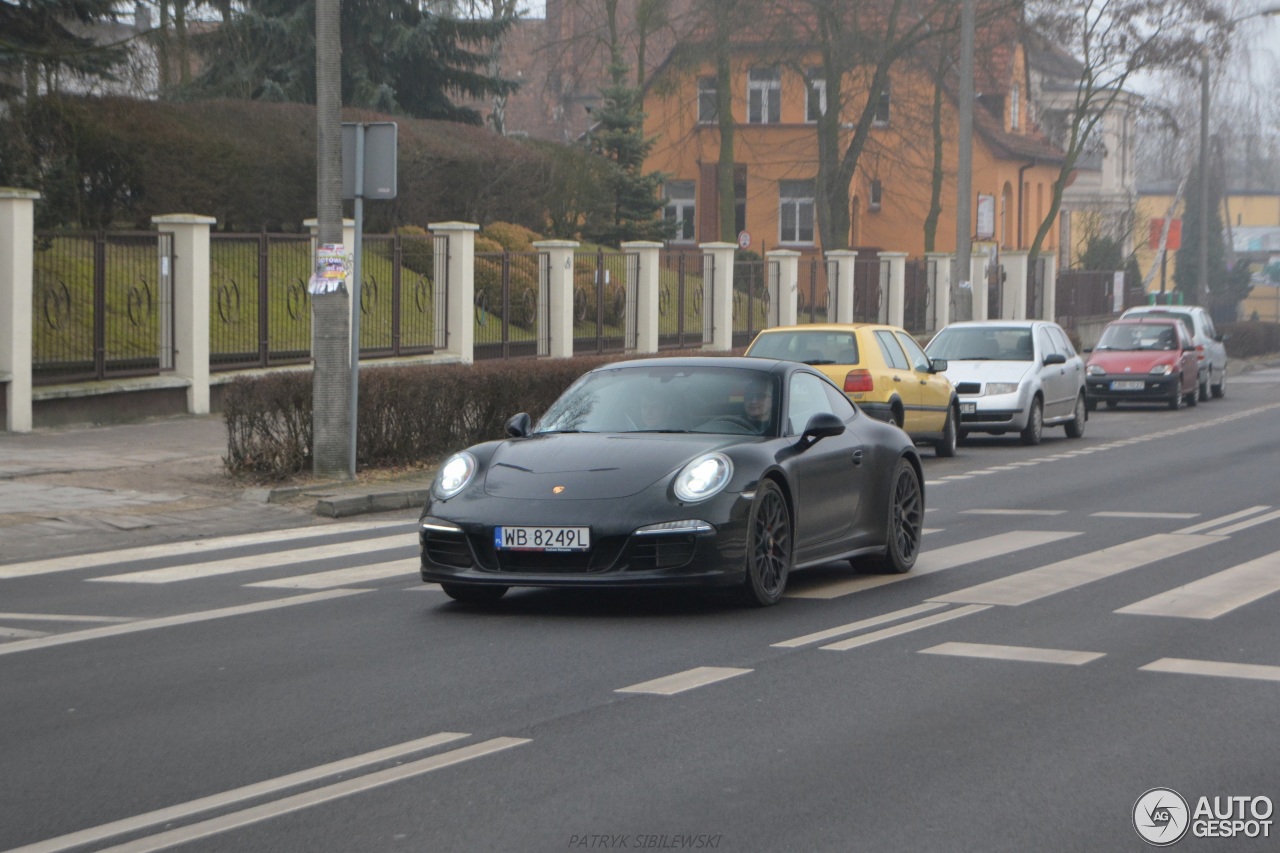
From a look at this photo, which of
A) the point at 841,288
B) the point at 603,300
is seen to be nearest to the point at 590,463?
the point at 603,300

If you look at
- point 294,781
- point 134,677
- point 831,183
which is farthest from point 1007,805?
point 831,183

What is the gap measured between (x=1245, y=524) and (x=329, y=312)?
8034mm

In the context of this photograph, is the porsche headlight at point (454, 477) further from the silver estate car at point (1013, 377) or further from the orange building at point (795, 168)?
the orange building at point (795, 168)

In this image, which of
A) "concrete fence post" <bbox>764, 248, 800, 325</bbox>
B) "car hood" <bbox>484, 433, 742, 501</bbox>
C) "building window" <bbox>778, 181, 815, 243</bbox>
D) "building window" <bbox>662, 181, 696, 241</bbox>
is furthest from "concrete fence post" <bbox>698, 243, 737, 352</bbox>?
"building window" <bbox>662, 181, 696, 241</bbox>

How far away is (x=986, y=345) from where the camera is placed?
24.7 metres

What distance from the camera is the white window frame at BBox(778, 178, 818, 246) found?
6812 centimetres

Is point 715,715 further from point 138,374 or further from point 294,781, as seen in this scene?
point 138,374

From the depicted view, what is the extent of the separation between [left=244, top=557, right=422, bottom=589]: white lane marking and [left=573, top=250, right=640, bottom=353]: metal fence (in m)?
18.3

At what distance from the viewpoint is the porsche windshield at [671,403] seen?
10062 millimetres

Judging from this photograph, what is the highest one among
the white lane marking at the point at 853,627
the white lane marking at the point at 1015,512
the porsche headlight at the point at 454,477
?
the porsche headlight at the point at 454,477

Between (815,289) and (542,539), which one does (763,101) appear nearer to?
(815,289)

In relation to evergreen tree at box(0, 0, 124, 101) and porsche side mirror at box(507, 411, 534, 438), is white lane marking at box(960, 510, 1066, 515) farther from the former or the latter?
evergreen tree at box(0, 0, 124, 101)

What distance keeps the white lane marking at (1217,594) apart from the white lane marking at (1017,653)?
1367 millimetres

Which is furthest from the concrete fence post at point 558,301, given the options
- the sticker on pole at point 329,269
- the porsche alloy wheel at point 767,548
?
the porsche alloy wheel at point 767,548
